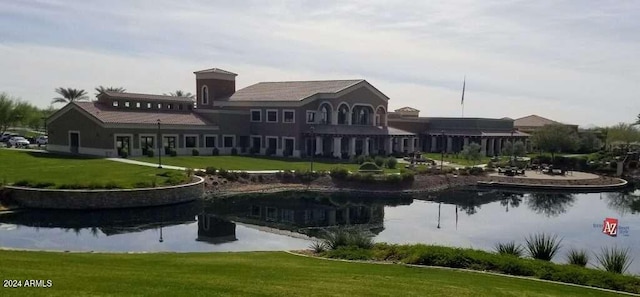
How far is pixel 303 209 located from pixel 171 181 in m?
8.51

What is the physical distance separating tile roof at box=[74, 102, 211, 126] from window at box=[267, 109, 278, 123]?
23.2 feet

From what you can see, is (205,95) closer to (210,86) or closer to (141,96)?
(210,86)

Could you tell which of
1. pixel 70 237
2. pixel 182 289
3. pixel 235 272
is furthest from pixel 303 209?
pixel 182 289

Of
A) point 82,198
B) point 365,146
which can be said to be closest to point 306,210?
point 82,198

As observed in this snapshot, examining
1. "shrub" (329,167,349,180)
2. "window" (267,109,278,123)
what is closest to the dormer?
"window" (267,109,278,123)

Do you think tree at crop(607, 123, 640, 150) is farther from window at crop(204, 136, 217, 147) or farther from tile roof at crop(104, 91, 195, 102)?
tile roof at crop(104, 91, 195, 102)

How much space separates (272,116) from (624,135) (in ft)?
167

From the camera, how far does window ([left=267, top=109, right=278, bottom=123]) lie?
56.2 meters

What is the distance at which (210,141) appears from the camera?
5325 centimetres

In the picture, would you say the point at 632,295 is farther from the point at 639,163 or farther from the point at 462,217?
the point at 639,163

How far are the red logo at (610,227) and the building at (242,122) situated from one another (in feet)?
87.0

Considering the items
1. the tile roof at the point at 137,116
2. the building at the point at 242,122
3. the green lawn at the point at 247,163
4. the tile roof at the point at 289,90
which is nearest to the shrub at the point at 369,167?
the green lawn at the point at 247,163

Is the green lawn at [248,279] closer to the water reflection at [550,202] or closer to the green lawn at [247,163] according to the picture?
the water reflection at [550,202]

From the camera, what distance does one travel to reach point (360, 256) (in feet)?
Result: 49.3
